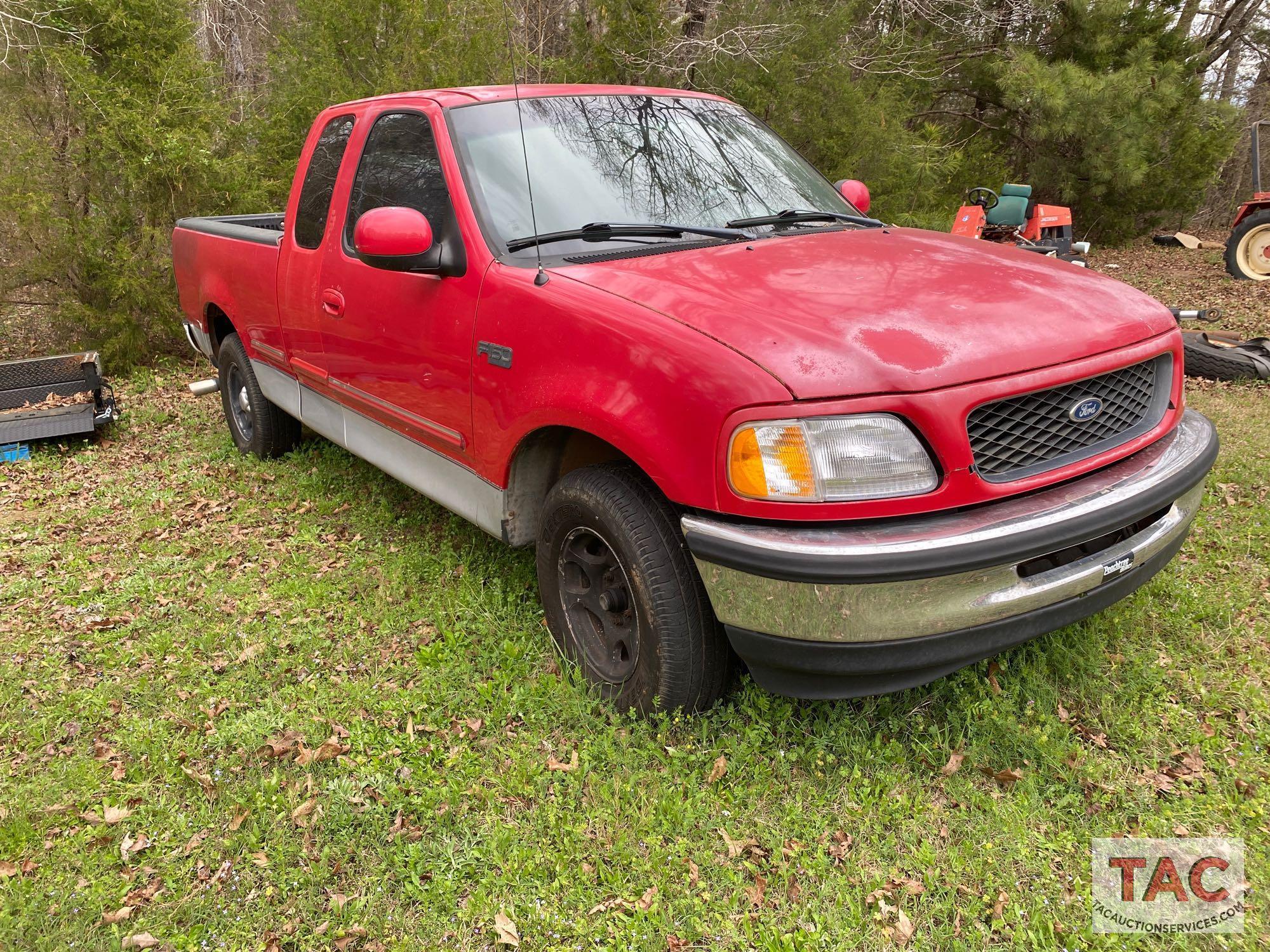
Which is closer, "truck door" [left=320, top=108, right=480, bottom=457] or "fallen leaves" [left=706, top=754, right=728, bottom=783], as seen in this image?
"fallen leaves" [left=706, top=754, right=728, bottom=783]

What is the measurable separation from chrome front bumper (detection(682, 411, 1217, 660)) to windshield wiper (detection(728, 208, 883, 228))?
142cm

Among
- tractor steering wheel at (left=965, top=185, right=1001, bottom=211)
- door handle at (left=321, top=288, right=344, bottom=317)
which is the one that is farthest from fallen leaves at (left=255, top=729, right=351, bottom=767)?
tractor steering wheel at (left=965, top=185, right=1001, bottom=211)

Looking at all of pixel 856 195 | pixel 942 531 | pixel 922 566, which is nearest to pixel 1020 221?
pixel 856 195

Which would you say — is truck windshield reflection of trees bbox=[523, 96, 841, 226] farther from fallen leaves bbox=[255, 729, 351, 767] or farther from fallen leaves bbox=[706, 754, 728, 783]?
fallen leaves bbox=[255, 729, 351, 767]

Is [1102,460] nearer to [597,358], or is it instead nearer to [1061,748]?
[1061,748]

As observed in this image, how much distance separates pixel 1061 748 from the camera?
2889 mm

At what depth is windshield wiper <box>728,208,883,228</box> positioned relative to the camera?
135 inches

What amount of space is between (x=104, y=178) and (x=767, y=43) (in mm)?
6287

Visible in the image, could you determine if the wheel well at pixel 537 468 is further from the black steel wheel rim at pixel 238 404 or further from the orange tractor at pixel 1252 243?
the orange tractor at pixel 1252 243

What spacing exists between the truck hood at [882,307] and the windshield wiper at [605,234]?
181mm

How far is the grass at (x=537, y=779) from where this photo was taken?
2449 mm

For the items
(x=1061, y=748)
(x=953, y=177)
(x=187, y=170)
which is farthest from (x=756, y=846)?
(x=953, y=177)

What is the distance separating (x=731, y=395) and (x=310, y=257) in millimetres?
2737

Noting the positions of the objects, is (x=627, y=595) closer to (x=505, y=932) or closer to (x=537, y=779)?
(x=537, y=779)
